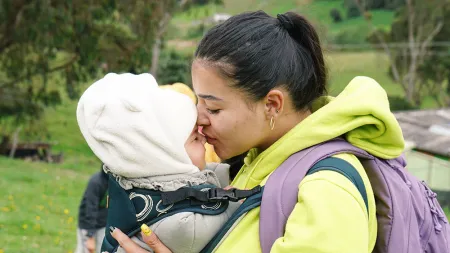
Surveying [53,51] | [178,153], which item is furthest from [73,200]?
[178,153]

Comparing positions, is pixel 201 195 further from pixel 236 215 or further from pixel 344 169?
pixel 344 169

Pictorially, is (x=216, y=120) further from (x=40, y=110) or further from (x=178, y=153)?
(x=40, y=110)

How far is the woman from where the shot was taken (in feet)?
6.18

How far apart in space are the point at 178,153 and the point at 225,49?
0.33 metres

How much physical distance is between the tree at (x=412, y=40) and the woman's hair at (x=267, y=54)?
33.1 meters

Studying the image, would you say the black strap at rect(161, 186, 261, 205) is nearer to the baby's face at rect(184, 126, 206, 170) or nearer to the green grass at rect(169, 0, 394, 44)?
the baby's face at rect(184, 126, 206, 170)

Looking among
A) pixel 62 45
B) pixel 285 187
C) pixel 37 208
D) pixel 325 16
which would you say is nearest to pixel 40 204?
pixel 37 208

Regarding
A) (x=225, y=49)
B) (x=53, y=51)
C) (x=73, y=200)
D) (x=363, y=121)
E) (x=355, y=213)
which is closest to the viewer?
(x=355, y=213)

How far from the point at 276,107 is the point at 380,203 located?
0.40 metres

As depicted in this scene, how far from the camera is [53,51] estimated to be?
18.6m

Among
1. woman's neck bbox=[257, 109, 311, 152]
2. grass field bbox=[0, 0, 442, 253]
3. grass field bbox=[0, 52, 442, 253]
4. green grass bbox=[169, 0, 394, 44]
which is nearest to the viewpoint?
woman's neck bbox=[257, 109, 311, 152]

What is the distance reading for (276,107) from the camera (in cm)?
201

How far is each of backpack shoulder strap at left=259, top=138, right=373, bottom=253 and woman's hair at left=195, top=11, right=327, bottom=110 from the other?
214 mm

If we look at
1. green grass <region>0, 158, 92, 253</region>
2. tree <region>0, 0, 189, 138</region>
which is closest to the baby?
green grass <region>0, 158, 92, 253</region>
